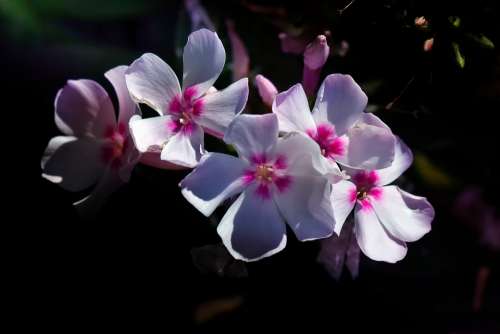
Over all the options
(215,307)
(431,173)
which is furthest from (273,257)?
(431,173)

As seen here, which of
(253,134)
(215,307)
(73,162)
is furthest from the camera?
(215,307)

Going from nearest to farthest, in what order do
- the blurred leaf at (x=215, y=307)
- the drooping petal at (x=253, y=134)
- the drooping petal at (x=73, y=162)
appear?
the drooping petal at (x=253, y=134), the drooping petal at (x=73, y=162), the blurred leaf at (x=215, y=307)

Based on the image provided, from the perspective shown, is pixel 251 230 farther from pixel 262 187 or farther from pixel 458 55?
pixel 458 55

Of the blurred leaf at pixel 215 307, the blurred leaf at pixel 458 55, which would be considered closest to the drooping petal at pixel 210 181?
the blurred leaf at pixel 458 55

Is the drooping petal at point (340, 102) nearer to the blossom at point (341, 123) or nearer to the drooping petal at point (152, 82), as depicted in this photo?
the blossom at point (341, 123)

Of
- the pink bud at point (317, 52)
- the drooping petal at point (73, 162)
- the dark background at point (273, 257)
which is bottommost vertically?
the dark background at point (273, 257)

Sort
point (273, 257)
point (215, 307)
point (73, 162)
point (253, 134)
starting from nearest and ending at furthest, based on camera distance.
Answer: point (253, 134) < point (73, 162) < point (273, 257) < point (215, 307)
